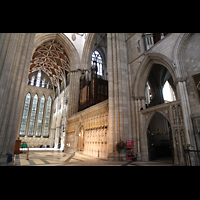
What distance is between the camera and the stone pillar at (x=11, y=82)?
5.59 meters

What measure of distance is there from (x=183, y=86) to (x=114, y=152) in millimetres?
5674

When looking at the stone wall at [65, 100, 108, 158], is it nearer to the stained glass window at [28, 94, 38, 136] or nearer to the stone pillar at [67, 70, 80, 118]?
the stone pillar at [67, 70, 80, 118]

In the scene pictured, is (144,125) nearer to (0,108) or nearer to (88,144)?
(88,144)

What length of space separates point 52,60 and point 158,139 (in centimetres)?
2503

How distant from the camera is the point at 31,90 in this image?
107 feet

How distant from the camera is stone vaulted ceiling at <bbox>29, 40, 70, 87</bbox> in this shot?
81.0 ft

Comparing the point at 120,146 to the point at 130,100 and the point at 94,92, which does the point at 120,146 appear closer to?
the point at 130,100

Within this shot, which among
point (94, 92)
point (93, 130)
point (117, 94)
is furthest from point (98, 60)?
point (117, 94)

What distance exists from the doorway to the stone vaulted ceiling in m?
20.2

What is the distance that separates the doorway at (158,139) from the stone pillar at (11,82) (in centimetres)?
823

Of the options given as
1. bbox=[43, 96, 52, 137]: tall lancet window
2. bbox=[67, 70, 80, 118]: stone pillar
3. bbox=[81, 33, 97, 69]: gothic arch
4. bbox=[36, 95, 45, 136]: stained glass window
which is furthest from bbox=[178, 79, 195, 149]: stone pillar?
bbox=[36, 95, 45, 136]: stained glass window
